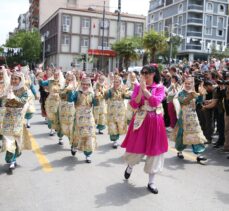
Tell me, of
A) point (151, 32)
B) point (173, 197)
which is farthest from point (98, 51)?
point (173, 197)

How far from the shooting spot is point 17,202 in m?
4.93

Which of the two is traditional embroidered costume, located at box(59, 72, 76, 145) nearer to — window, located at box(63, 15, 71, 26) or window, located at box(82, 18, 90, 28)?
window, located at box(63, 15, 71, 26)

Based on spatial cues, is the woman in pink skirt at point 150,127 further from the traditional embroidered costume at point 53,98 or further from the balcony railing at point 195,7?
the balcony railing at point 195,7

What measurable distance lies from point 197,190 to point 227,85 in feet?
11.2

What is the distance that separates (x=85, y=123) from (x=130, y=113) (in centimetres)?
312

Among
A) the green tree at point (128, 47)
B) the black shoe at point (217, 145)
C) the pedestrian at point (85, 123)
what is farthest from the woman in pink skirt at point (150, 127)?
the green tree at point (128, 47)

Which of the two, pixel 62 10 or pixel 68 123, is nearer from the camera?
pixel 68 123

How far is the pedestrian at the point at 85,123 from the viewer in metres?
7.07

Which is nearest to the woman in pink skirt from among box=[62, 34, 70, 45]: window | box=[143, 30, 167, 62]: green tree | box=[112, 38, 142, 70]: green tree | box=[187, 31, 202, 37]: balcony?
box=[143, 30, 167, 62]: green tree

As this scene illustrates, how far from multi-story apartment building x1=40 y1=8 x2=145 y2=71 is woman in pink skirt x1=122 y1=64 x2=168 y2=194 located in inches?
1974

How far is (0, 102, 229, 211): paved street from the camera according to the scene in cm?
493

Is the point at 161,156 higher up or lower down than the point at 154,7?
lower down

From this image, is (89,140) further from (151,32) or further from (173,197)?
→ (151,32)

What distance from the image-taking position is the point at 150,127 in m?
5.50
